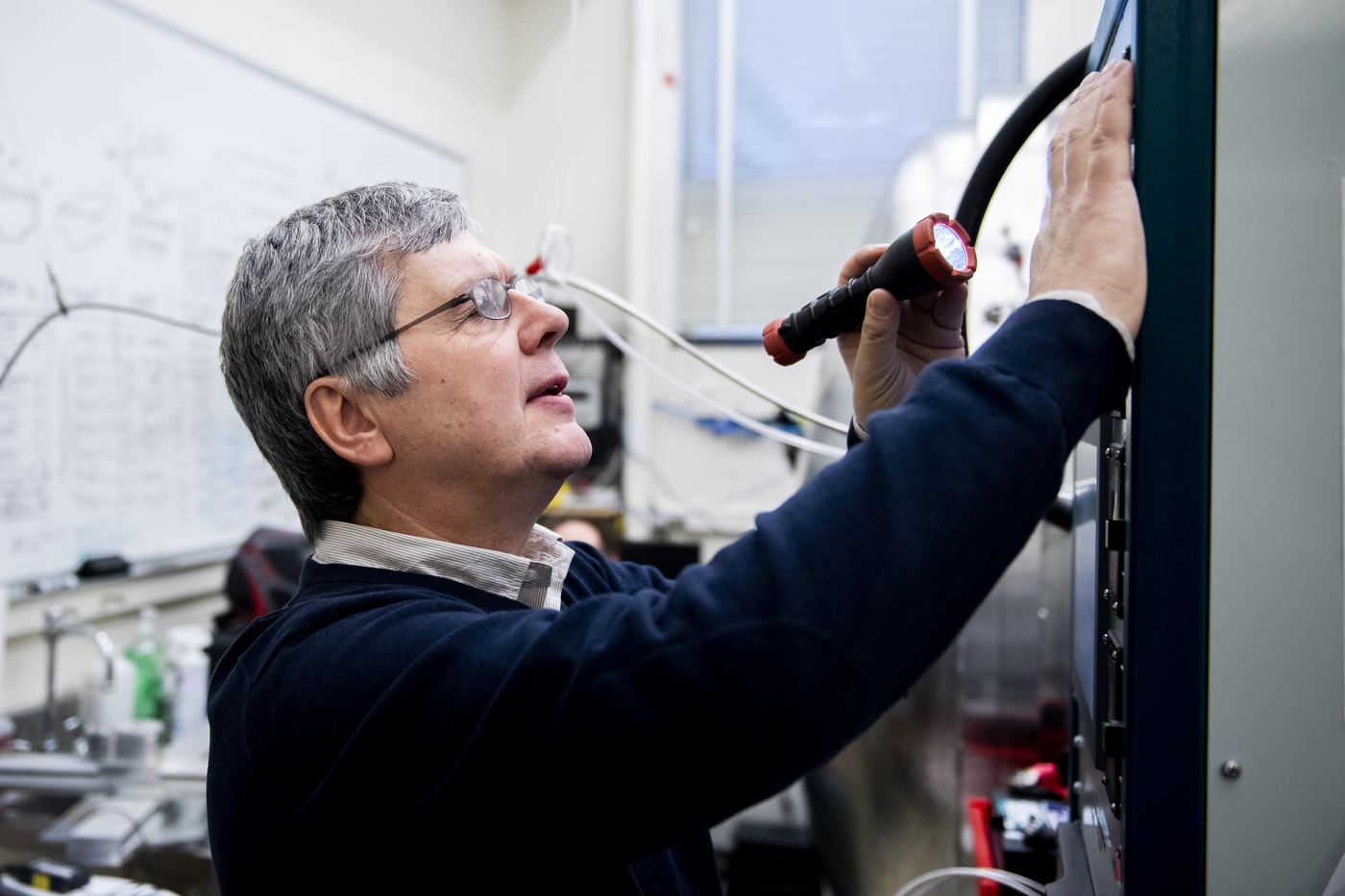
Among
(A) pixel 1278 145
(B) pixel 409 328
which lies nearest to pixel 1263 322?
(A) pixel 1278 145

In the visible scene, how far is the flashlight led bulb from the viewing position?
1.85 feet

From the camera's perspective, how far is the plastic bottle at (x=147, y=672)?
163 centimetres

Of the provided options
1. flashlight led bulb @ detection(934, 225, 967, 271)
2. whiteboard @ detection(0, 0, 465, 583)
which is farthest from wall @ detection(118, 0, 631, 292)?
flashlight led bulb @ detection(934, 225, 967, 271)

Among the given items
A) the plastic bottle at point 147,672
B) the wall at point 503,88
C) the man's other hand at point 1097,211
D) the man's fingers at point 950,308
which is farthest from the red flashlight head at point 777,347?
the wall at point 503,88

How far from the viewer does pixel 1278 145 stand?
18.3 inches

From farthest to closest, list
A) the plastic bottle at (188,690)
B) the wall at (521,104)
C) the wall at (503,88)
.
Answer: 1. the wall at (521,104)
2. the wall at (503,88)
3. the plastic bottle at (188,690)

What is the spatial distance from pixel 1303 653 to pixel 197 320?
6.77 feet

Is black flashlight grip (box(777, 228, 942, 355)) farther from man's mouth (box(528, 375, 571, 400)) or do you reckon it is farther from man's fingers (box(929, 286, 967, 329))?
man's mouth (box(528, 375, 571, 400))

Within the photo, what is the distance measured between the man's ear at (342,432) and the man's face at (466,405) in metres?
0.01

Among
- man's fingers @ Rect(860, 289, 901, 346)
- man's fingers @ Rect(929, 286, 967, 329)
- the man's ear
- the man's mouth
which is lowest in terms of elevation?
the man's ear

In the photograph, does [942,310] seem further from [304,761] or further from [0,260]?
[0,260]

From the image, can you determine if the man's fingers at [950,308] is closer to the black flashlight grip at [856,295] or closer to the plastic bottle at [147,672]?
the black flashlight grip at [856,295]

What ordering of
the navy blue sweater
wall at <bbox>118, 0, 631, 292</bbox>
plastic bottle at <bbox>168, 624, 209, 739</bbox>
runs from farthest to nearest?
wall at <bbox>118, 0, 631, 292</bbox> → plastic bottle at <bbox>168, 624, 209, 739</bbox> → the navy blue sweater

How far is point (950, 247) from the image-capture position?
57cm
